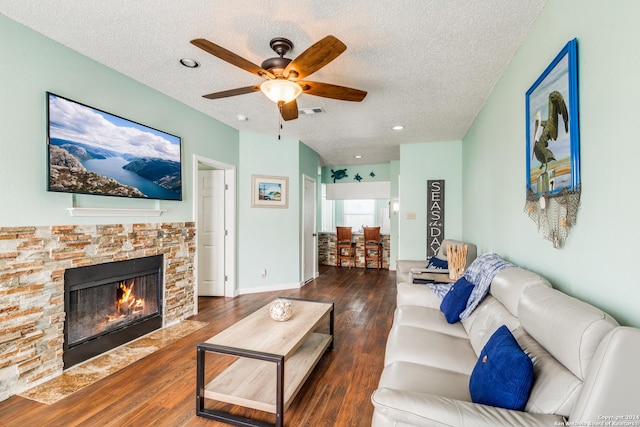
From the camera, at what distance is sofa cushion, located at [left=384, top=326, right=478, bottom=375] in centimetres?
166

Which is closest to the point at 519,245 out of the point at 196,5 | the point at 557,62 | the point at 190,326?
the point at 557,62

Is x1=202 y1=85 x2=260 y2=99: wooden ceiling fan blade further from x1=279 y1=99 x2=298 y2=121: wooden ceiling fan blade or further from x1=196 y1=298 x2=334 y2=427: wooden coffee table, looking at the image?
x1=196 y1=298 x2=334 y2=427: wooden coffee table

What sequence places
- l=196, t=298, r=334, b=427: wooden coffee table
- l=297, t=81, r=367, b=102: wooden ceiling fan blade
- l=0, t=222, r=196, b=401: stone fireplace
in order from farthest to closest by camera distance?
l=297, t=81, r=367, b=102: wooden ceiling fan blade, l=0, t=222, r=196, b=401: stone fireplace, l=196, t=298, r=334, b=427: wooden coffee table

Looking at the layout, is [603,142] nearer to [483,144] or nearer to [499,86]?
[499,86]

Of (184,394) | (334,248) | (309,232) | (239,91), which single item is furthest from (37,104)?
(334,248)

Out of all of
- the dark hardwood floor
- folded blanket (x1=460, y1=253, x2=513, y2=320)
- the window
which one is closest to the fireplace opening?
the dark hardwood floor

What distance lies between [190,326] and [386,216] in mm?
6165

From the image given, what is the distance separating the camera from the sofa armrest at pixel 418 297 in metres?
2.65

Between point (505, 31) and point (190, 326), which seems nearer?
point (505, 31)

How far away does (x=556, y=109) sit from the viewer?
1.63 metres

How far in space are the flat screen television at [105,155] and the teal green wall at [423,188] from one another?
371cm

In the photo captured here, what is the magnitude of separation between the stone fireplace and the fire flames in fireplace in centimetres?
5

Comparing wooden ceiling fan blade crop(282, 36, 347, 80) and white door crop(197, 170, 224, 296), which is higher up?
wooden ceiling fan blade crop(282, 36, 347, 80)

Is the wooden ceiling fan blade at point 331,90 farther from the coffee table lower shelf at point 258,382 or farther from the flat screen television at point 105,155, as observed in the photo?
the coffee table lower shelf at point 258,382
